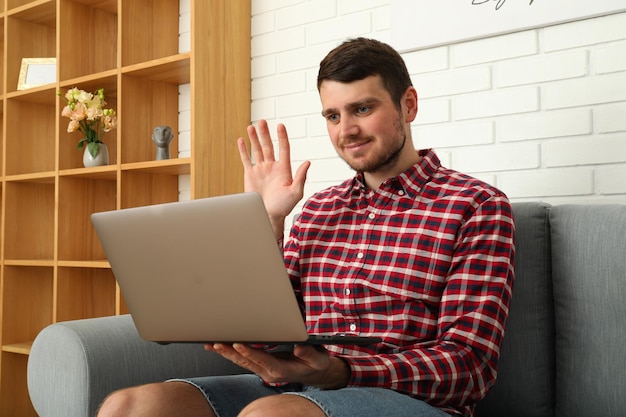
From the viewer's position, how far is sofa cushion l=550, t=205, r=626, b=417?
1528mm

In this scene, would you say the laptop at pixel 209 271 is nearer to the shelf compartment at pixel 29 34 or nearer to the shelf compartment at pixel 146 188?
the shelf compartment at pixel 146 188

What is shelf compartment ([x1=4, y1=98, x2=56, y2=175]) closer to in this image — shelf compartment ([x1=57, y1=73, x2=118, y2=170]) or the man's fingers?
shelf compartment ([x1=57, y1=73, x2=118, y2=170])

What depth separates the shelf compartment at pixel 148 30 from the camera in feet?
9.71

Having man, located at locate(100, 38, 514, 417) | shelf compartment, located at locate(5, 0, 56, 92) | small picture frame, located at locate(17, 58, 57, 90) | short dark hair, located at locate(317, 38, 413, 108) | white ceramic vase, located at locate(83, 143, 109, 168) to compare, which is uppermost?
shelf compartment, located at locate(5, 0, 56, 92)

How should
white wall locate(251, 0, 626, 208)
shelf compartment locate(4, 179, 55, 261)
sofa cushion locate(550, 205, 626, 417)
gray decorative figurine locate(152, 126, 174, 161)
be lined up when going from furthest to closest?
shelf compartment locate(4, 179, 55, 261) < gray decorative figurine locate(152, 126, 174, 161) < white wall locate(251, 0, 626, 208) < sofa cushion locate(550, 205, 626, 417)

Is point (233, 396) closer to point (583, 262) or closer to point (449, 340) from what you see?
point (449, 340)

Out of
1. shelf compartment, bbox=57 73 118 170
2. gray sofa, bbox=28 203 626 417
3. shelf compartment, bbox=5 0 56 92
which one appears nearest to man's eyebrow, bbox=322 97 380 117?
gray sofa, bbox=28 203 626 417

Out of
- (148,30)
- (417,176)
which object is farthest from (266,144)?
(148,30)

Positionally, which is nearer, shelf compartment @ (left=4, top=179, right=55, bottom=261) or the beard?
the beard

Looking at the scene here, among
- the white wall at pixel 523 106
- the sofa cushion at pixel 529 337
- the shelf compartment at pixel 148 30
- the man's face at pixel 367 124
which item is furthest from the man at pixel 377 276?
the shelf compartment at pixel 148 30

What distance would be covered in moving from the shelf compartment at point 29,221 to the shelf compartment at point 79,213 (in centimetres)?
36

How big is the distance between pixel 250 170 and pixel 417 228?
0.50 metres

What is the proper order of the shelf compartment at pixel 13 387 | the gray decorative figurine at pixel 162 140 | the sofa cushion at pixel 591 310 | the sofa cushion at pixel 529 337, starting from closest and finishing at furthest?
the sofa cushion at pixel 591 310, the sofa cushion at pixel 529 337, the gray decorative figurine at pixel 162 140, the shelf compartment at pixel 13 387

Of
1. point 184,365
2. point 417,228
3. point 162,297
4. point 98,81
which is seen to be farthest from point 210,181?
point 162,297
